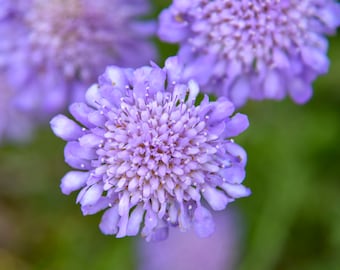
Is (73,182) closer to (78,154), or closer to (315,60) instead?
(78,154)

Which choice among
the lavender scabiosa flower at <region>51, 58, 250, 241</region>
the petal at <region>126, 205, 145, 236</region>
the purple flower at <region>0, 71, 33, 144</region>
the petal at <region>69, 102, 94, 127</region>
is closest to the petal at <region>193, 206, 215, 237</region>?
the lavender scabiosa flower at <region>51, 58, 250, 241</region>

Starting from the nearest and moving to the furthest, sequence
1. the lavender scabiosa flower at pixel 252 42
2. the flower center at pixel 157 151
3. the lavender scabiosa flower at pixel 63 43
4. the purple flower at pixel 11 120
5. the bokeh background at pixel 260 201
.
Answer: the flower center at pixel 157 151, the lavender scabiosa flower at pixel 252 42, the lavender scabiosa flower at pixel 63 43, the bokeh background at pixel 260 201, the purple flower at pixel 11 120

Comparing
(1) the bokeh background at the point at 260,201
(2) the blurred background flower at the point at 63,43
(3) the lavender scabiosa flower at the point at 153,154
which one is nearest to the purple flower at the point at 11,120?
(1) the bokeh background at the point at 260,201

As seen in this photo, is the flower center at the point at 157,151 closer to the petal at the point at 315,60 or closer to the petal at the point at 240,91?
the petal at the point at 240,91

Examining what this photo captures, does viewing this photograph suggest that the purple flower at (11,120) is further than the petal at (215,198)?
Yes

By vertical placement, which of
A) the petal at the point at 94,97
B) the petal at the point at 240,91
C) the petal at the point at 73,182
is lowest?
the petal at the point at 73,182

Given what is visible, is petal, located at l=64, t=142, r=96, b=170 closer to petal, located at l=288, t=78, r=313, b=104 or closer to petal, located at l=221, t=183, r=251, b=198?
petal, located at l=221, t=183, r=251, b=198

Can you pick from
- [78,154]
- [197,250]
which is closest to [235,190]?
[78,154]

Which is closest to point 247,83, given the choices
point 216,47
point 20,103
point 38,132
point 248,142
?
point 216,47
